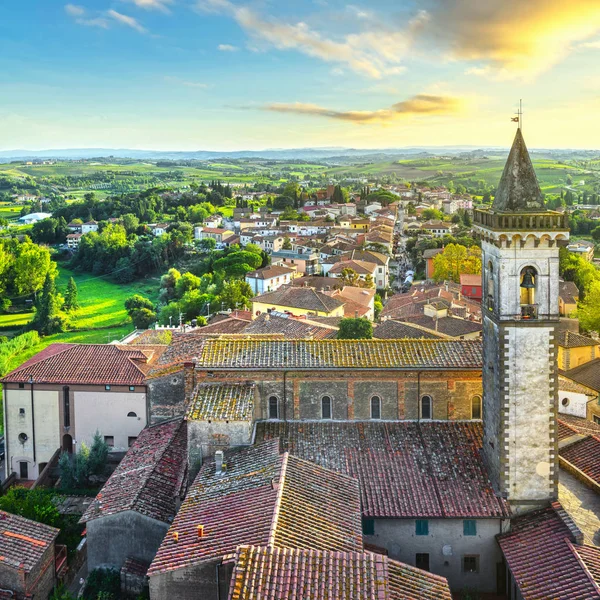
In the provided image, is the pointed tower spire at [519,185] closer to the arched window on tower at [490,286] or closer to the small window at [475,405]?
the arched window on tower at [490,286]

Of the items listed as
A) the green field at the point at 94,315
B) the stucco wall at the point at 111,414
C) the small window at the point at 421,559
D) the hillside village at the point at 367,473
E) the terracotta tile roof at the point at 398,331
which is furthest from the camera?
the green field at the point at 94,315

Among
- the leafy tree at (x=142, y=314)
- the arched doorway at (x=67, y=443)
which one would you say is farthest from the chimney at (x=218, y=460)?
the leafy tree at (x=142, y=314)

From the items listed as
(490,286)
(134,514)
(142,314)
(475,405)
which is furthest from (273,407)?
(142,314)

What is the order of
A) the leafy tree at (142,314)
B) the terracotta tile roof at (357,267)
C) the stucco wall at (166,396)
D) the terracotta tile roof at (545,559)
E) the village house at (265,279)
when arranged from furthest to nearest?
the terracotta tile roof at (357,267), the village house at (265,279), the leafy tree at (142,314), the stucco wall at (166,396), the terracotta tile roof at (545,559)

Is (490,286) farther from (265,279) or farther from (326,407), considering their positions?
(265,279)

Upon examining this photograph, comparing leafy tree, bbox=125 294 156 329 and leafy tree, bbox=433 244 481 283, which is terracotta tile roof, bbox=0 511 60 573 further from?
leafy tree, bbox=433 244 481 283
